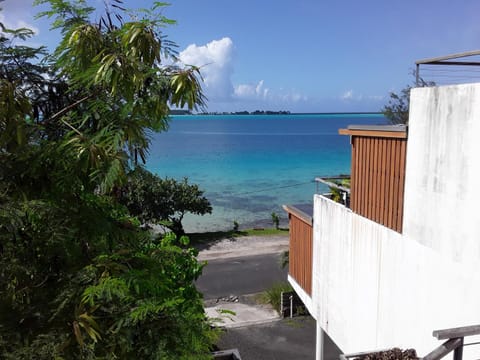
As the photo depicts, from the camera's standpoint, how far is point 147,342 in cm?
298

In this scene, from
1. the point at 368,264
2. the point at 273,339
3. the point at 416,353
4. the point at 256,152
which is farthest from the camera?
the point at 256,152

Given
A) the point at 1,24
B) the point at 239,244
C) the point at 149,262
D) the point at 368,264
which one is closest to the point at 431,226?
the point at 368,264

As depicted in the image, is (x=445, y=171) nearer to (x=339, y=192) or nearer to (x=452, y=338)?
(x=452, y=338)

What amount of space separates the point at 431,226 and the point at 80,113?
494cm

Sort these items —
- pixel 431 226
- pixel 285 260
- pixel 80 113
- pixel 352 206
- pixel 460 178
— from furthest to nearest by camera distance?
pixel 285 260
pixel 352 206
pixel 431 226
pixel 460 178
pixel 80 113

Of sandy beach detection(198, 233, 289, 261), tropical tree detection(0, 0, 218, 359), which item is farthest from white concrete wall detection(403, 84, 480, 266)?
sandy beach detection(198, 233, 289, 261)

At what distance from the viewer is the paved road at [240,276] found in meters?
17.9

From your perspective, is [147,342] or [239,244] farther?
[239,244]

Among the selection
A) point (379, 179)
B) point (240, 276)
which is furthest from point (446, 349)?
point (240, 276)

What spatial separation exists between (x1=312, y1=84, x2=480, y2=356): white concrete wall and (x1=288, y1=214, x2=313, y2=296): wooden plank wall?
244 centimetres

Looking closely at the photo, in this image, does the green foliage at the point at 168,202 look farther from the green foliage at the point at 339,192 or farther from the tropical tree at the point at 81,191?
the tropical tree at the point at 81,191

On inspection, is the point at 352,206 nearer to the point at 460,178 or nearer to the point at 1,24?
the point at 460,178

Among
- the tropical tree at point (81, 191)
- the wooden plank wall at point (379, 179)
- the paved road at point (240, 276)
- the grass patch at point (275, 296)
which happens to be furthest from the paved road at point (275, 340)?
the tropical tree at point (81, 191)

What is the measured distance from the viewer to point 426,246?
240 inches
